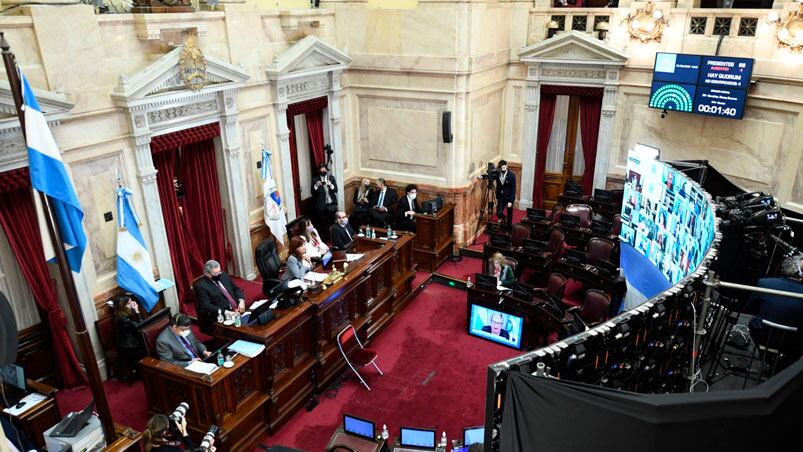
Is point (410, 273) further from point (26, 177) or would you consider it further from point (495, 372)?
point (495, 372)

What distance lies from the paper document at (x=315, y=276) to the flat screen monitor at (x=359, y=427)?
2479 mm

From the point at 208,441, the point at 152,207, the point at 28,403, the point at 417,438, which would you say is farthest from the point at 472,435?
the point at 152,207

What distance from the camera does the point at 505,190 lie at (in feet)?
37.3

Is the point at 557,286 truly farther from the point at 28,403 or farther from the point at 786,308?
the point at 28,403

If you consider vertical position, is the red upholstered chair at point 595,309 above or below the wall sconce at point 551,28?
below

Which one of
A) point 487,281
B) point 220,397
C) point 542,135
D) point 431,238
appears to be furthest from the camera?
point 542,135

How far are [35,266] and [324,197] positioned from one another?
5.05m

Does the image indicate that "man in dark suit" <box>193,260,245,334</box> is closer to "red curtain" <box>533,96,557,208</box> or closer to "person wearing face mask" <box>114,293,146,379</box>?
"person wearing face mask" <box>114,293,146,379</box>

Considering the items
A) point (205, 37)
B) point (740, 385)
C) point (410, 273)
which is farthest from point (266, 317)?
point (740, 385)

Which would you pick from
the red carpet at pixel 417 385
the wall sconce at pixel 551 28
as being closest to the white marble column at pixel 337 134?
the red carpet at pixel 417 385

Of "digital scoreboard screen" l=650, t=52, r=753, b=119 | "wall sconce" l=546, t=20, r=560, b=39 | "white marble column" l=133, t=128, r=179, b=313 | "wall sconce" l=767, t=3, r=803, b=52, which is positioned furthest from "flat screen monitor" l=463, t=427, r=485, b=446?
"wall sconce" l=546, t=20, r=560, b=39

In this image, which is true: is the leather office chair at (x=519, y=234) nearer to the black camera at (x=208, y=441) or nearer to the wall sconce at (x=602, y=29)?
the wall sconce at (x=602, y=29)

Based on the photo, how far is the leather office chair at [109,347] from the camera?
7.24 m

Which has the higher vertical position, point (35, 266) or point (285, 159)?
point (285, 159)
